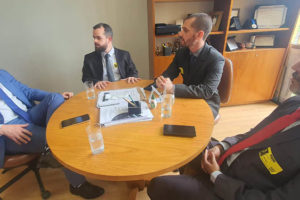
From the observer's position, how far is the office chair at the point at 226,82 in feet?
4.58

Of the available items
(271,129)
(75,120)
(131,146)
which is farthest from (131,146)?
(271,129)

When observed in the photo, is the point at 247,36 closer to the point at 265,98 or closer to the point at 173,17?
the point at 265,98

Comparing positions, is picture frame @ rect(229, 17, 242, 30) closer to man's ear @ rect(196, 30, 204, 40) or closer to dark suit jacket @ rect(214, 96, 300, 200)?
man's ear @ rect(196, 30, 204, 40)

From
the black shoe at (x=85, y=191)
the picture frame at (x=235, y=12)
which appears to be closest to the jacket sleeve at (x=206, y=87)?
the black shoe at (x=85, y=191)

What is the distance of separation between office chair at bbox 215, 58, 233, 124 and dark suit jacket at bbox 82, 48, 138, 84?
3.41ft

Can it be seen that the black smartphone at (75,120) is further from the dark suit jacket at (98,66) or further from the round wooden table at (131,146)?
the dark suit jacket at (98,66)

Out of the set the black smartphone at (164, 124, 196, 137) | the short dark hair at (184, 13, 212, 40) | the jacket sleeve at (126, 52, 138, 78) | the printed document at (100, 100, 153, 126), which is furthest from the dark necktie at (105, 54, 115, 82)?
the black smartphone at (164, 124, 196, 137)

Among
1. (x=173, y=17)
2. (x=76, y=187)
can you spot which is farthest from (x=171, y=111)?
(x=173, y=17)

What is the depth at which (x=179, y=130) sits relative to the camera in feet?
2.85

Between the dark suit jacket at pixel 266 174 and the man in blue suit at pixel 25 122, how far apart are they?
1064 mm

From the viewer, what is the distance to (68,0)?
2111 mm

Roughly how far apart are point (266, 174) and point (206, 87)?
2.34 ft

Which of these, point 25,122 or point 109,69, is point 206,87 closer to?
point 109,69

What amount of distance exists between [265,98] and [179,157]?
A: 8.76 ft
